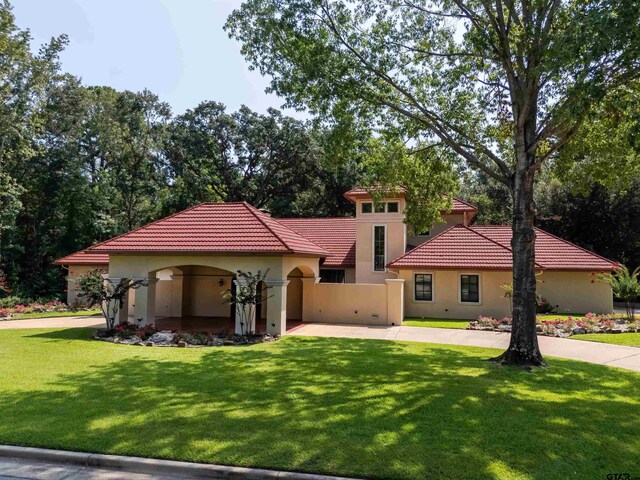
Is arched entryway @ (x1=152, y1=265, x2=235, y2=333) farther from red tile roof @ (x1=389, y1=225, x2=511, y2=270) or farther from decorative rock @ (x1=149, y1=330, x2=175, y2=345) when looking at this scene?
red tile roof @ (x1=389, y1=225, x2=511, y2=270)

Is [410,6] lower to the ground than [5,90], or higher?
lower

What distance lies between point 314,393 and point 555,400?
4.19 meters

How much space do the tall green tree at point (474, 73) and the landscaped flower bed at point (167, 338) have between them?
296 inches

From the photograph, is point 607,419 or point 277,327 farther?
point 277,327

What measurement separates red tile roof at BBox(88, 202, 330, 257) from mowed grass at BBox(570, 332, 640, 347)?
33.2 feet

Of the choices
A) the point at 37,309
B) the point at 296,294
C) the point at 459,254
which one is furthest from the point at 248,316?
the point at 37,309

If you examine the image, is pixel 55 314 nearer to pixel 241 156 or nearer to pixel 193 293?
pixel 193 293

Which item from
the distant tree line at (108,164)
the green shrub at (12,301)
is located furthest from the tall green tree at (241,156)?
the green shrub at (12,301)

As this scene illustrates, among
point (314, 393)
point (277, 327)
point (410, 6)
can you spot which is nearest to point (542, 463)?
point (314, 393)

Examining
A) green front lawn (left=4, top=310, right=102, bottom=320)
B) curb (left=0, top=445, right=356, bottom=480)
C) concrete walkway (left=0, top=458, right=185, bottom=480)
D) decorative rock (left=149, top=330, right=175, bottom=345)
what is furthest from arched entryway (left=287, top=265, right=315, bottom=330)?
concrete walkway (left=0, top=458, right=185, bottom=480)

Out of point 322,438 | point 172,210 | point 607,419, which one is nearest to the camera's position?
point 322,438

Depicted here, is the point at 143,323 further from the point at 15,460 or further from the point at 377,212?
the point at 377,212

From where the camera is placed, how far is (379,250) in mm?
23219

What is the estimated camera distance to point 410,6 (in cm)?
1235
